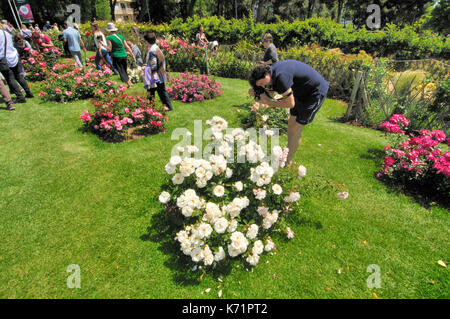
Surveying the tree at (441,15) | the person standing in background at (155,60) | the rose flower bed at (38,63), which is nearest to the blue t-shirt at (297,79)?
the person standing in background at (155,60)

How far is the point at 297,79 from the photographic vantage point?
307cm

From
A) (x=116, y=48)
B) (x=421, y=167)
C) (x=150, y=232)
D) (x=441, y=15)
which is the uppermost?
(x=441, y=15)

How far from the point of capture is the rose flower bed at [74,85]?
255 inches

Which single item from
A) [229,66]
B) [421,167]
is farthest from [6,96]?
[421,167]

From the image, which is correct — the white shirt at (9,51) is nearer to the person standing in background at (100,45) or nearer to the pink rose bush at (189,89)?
the person standing in background at (100,45)

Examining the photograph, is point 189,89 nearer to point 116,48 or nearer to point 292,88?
point 116,48

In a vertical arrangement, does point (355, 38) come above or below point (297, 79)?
above

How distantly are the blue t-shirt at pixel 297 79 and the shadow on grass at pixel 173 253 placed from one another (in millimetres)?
2196

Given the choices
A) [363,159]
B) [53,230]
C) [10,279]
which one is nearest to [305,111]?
[363,159]

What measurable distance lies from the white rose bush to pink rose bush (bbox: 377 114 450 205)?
6.82 ft

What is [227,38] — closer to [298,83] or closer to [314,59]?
[314,59]

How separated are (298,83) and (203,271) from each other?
2636mm

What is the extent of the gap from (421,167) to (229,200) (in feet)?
9.79

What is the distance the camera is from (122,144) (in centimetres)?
461
